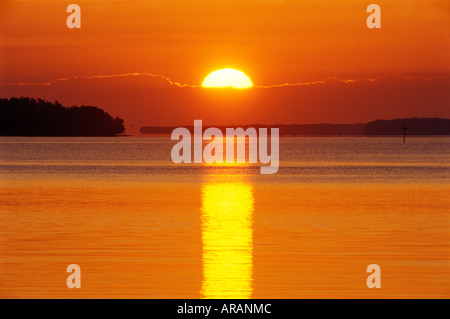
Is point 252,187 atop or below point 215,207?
atop

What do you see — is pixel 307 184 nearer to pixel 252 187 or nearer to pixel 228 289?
pixel 252 187

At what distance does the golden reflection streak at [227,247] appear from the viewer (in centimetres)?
1919

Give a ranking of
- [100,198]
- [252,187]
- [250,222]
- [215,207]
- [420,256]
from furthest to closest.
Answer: [252,187], [100,198], [215,207], [250,222], [420,256]

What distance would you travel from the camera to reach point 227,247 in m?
25.6

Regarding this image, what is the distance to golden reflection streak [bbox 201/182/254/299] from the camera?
755 inches

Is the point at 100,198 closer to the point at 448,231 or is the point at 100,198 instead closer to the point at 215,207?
the point at 215,207

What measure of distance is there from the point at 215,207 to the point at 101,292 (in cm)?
2104
